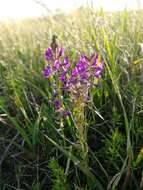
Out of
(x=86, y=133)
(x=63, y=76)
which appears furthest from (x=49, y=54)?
(x=86, y=133)

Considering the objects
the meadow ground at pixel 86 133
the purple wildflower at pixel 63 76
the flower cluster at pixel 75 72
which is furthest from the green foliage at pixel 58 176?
the purple wildflower at pixel 63 76

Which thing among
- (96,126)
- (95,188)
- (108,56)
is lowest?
(95,188)

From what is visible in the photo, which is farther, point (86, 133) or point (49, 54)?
point (86, 133)

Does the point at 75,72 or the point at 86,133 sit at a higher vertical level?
the point at 75,72

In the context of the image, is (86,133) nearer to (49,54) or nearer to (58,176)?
(58,176)

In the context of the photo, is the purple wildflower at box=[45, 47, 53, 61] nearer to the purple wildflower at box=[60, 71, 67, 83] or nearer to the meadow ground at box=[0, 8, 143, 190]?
the purple wildflower at box=[60, 71, 67, 83]

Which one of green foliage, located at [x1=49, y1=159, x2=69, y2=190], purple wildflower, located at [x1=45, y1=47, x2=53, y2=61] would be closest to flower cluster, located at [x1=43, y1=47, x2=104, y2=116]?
purple wildflower, located at [x1=45, y1=47, x2=53, y2=61]

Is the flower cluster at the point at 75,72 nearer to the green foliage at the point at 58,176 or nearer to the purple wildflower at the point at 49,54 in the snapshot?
the purple wildflower at the point at 49,54

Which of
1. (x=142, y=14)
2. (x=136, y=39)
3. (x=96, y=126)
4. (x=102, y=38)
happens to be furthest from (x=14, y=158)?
(x=142, y=14)

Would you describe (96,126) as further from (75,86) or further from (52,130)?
(75,86)
